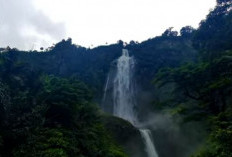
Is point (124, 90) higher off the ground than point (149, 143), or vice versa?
point (124, 90)

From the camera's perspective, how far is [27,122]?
1384 centimetres

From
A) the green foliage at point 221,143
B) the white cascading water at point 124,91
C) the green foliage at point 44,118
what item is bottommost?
the green foliage at point 221,143

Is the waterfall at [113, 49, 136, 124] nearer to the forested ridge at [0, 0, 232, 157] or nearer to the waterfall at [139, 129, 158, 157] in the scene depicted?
the waterfall at [139, 129, 158, 157]

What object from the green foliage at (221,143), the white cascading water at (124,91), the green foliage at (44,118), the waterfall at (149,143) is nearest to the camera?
the green foliage at (221,143)

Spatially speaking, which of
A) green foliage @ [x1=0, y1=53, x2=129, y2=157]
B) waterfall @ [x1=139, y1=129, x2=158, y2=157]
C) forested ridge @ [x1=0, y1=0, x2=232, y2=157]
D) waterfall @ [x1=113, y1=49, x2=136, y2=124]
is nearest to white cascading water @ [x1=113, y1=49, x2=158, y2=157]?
waterfall @ [x1=113, y1=49, x2=136, y2=124]

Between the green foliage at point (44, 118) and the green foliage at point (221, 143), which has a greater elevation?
the green foliage at point (44, 118)

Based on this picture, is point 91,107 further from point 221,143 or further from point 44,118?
point 221,143

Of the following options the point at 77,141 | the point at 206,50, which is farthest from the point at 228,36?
the point at 77,141

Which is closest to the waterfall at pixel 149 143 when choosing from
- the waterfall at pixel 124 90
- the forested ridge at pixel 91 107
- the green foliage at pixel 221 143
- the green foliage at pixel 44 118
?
the forested ridge at pixel 91 107

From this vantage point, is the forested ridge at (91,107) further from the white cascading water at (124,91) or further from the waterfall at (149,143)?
the white cascading water at (124,91)

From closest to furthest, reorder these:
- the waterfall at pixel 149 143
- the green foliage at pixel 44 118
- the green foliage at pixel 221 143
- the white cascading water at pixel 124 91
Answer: the green foliage at pixel 221 143 → the green foliage at pixel 44 118 → the waterfall at pixel 149 143 → the white cascading water at pixel 124 91

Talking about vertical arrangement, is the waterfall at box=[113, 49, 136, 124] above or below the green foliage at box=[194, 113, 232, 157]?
above

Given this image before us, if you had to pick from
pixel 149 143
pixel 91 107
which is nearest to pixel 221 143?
pixel 91 107

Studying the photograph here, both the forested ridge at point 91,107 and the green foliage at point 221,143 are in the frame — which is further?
the forested ridge at point 91,107
